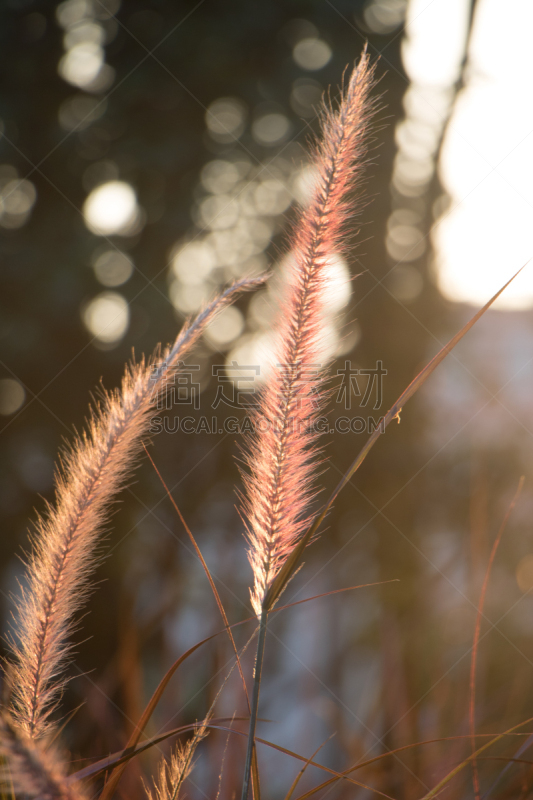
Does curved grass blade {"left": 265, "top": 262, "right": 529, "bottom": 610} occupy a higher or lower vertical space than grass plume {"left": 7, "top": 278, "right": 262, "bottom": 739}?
higher

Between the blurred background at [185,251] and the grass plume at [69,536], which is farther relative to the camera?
the blurred background at [185,251]

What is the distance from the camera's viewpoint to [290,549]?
2.16ft

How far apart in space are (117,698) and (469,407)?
8.61 feet

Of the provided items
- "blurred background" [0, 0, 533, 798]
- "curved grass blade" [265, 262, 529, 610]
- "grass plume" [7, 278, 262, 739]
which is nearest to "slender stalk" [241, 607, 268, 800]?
"curved grass blade" [265, 262, 529, 610]

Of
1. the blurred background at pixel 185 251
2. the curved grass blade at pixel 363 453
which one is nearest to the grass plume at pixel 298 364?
the curved grass blade at pixel 363 453

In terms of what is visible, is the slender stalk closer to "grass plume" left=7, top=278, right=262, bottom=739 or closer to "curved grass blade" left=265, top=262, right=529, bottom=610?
"curved grass blade" left=265, top=262, right=529, bottom=610

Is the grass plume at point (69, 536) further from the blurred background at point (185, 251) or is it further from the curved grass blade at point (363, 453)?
the blurred background at point (185, 251)

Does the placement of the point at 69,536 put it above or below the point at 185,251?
below

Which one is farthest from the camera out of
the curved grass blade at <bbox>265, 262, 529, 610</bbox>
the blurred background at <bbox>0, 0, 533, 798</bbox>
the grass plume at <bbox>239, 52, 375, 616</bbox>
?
the blurred background at <bbox>0, 0, 533, 798</bbox>

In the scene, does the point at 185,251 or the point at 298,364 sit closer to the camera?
the point at 298,364

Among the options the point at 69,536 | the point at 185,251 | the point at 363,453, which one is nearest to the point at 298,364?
the point at 363,453

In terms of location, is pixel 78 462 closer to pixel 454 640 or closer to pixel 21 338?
pixel 21 338

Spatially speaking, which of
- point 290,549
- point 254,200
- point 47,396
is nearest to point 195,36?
point 254,200

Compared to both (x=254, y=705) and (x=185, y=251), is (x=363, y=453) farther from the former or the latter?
(x=185, y=251)
